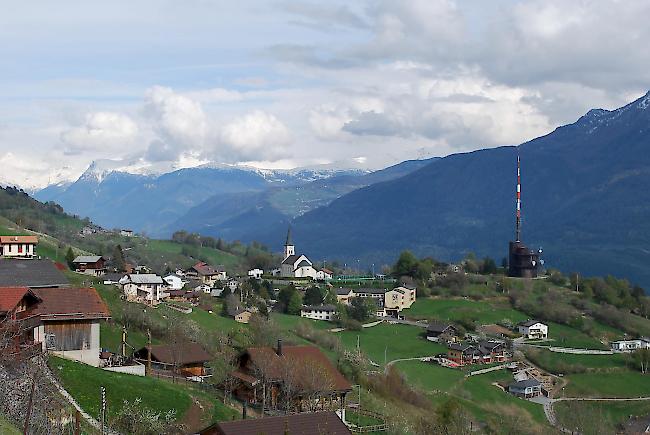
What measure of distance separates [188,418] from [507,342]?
2251 inches

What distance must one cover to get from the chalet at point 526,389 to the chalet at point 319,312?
22058mm

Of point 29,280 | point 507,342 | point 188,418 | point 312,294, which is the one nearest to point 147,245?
point 312,294

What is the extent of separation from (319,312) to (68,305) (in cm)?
5344

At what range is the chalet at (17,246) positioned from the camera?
61331 mm

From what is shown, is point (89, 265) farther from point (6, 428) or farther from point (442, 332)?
point (6, 428)

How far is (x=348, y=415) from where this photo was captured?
42625 millimetres

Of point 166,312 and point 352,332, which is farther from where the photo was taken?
point 352,332

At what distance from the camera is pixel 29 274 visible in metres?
40.5

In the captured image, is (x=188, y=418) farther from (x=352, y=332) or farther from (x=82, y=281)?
(x=352, y=332)

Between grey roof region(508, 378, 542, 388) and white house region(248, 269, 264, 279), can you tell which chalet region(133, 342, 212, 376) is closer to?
grey roof region(508, 378, 542, 388)

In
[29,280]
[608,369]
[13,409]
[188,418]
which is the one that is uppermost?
[29,280]

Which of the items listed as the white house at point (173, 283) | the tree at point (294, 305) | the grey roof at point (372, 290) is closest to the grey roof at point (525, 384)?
the tree at point (294, 305)

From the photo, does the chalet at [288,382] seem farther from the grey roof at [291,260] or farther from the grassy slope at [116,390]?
the grey roof at [291,260]

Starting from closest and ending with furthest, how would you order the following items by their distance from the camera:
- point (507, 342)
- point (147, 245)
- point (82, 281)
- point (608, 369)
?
1. point (82, 281)
2. point (608, 369)
3. point (507, 342)
4. point (147, 245)
